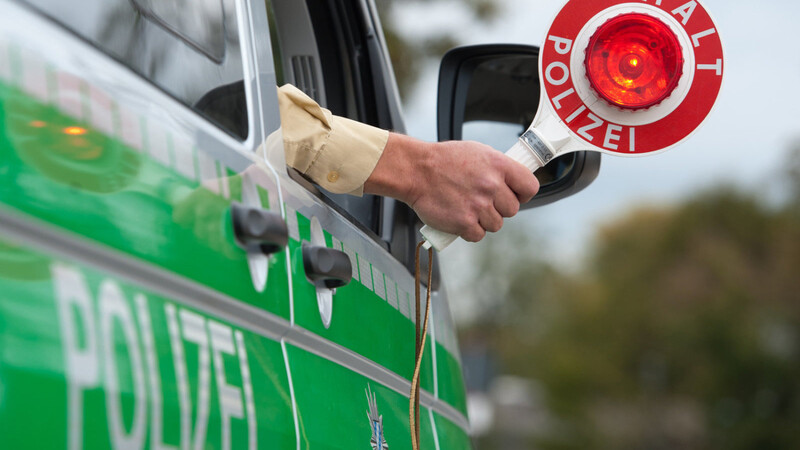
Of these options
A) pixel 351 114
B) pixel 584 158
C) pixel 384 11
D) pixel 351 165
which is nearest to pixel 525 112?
pixel 584 158

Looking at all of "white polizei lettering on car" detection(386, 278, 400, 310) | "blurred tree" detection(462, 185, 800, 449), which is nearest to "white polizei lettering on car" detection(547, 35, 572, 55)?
"white polizei lettering on car" detection(386, 278, 400, 310)

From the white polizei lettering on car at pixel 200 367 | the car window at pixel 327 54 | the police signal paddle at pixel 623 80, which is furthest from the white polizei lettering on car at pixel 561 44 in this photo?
the white polizei lettering on car at pixel 200 367

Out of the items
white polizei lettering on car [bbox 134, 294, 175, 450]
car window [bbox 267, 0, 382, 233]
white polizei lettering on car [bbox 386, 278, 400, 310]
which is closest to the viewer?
white polizei lettering on car [bbox 134, 294, 175, 450]

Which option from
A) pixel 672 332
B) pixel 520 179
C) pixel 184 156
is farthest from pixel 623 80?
pixel 672 332

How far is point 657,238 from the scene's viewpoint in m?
48.3

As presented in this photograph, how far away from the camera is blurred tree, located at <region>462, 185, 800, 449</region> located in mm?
39469

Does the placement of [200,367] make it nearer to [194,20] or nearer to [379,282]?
[194,20]

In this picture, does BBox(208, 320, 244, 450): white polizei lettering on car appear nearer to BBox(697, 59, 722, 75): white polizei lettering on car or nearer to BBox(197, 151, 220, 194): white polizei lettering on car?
BBox(197, 151, 220, 194): white polizei lettering on car

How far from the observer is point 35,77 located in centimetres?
101

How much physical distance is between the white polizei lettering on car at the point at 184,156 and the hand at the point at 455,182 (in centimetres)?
57

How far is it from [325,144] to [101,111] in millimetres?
684

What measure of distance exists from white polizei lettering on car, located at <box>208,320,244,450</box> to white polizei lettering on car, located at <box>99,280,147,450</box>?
0.15 metres

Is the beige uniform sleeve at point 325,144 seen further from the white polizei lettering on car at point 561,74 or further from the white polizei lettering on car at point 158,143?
the white polizei lettering on car at point 158,143

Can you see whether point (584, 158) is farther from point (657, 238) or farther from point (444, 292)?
point (657, 238)
